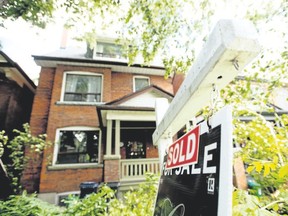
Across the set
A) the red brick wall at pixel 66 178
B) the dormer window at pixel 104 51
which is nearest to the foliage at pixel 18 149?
the red brick wall at pixel 66 178

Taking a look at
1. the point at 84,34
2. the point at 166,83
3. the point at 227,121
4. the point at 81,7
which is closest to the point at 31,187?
the point at 84,34

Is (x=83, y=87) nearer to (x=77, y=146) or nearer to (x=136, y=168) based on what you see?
(x=77, y=146)

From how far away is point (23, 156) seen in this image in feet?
28.5

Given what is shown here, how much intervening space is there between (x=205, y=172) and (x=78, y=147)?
9878 millimetres

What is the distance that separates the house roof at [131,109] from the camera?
820 cm

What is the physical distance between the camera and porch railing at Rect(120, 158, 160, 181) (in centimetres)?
795

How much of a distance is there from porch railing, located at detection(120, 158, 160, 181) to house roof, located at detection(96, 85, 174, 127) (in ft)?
6.15

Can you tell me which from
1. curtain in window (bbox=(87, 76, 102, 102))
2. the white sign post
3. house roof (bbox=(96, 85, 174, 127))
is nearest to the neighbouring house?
curtain in window (bbox=(87, 76, 102, 102))

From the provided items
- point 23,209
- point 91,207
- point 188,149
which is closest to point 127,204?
point 91,207

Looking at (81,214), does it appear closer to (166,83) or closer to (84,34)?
(84,34)

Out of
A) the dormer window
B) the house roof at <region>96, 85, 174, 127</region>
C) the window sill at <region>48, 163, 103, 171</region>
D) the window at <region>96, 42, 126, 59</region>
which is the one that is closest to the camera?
the house roof at <region>96, 85, 174, 127</region>

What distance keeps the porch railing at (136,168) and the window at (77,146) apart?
6.78 feet

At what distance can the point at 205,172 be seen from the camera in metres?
0.62

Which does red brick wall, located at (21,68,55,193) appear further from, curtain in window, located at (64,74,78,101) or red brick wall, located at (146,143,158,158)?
red brick wall, located at (146,143,158,158)
